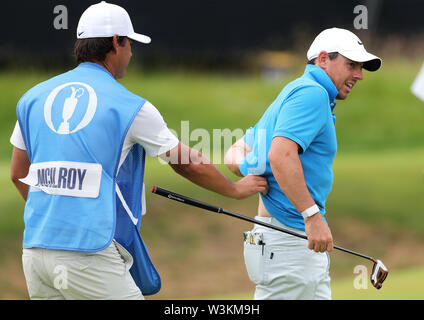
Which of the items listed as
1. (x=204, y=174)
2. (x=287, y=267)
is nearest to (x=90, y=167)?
(x=204, y=174)

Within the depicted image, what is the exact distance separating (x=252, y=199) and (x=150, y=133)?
8669 millimetres

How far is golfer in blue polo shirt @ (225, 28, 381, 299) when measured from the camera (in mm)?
3451

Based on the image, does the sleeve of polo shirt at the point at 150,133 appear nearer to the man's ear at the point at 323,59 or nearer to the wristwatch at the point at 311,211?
the wristwatch at the point at 311,211

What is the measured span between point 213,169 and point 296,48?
37.7ft

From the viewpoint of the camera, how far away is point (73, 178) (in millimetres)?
3088

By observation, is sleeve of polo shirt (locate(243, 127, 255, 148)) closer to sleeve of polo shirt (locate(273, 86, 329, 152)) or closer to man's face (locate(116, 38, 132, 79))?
sleeve of polo shirt (locate(273, 86, 329, 152))

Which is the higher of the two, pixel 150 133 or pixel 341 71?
pixel 341 71

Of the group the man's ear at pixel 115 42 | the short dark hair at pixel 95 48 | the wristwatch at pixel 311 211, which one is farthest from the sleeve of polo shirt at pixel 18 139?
the wristwatch at pixel 311 211

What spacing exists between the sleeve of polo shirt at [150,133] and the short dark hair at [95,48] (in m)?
0.35

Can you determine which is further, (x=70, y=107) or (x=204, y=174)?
(x=204, y=174)

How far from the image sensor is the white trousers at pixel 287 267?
12.2 feet

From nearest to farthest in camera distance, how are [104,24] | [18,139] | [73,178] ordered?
[73,178] → [104,24] → [18,139]

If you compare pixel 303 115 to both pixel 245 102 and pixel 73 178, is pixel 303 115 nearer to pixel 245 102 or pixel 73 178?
pixel 73 178
